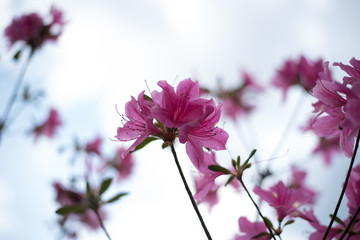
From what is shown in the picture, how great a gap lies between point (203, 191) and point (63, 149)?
2688 mm

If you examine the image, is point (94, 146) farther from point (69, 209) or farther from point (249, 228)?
point (249, 228)

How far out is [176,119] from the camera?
1.10 metres

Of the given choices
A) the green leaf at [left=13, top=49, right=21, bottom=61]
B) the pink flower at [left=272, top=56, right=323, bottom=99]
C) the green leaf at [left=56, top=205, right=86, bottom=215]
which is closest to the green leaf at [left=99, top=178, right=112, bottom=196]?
the green leaf at [left=56, top=205, right=86, bottom=215]

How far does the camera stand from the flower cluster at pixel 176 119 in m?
1.03

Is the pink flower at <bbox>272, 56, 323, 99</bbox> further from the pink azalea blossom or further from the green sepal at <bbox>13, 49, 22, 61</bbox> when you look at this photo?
the green sepal at <bbox>13, 49, 22, 61</bbox>

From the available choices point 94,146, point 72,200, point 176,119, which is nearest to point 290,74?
point 94,146

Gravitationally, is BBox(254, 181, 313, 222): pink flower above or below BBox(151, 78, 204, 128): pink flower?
below

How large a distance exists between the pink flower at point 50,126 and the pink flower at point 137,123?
3.57 metres

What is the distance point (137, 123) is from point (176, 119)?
17 cm

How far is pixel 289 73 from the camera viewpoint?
3.64m

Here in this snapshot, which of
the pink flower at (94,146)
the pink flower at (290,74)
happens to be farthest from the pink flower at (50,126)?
the pink flower at (290,74)

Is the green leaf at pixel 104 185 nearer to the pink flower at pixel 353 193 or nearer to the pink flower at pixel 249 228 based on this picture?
the pink flower at pixel 249 228

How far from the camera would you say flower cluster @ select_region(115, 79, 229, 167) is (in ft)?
3.39

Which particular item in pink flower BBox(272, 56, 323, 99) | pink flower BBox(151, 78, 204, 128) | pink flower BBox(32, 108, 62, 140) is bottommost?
pink flower BBox(151, 78, 204, 128)
